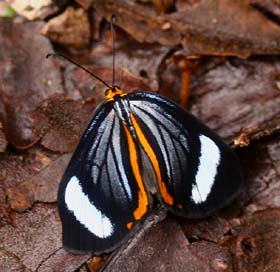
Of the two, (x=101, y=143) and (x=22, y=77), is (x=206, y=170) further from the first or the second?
(x=22, y=77)

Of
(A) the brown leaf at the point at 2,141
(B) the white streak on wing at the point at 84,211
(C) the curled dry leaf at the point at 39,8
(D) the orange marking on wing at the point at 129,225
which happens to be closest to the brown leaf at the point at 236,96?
(D) the orange marking on wing at the point at 129,225

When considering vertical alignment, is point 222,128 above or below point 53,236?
above

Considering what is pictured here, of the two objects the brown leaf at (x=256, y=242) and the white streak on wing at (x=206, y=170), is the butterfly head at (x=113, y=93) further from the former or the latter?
the brown leaf at (x=256, y=242)

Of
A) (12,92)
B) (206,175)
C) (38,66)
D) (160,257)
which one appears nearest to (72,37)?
(38,66)

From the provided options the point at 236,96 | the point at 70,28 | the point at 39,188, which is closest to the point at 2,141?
the point at 39,188

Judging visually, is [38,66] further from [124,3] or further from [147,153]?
[147,153]
